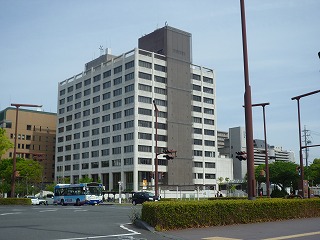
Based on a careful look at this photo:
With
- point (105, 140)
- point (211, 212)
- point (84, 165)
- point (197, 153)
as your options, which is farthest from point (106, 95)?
point (211, 212)

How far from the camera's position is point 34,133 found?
141 metres

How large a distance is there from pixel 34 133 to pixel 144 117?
191 ft

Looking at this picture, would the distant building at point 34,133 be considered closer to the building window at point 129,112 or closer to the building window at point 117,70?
the building window at point 117,70

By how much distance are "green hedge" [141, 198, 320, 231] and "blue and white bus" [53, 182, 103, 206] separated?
34297 mm

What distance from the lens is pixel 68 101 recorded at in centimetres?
12181

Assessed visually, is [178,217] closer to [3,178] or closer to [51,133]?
[3,178]

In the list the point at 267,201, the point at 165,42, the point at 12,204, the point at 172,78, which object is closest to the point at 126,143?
the point at 172,78

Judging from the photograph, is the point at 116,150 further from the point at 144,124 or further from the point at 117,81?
the point at 117,81

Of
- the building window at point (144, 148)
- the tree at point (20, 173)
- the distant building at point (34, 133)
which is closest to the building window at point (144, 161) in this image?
the building window at point (144, 148)

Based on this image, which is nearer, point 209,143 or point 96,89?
point 96,89

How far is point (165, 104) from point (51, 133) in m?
58.7

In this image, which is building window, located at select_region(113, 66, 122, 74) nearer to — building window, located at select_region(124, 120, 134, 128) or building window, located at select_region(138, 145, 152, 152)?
building window, located at select_region(124, 120, 134, 128)

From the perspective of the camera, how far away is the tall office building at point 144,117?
323 ft

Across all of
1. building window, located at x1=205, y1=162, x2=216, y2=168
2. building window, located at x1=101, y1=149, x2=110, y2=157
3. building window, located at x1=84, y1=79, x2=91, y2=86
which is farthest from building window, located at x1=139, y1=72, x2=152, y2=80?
building window, located at x1=205, y1=162, x2=216, y2=168
